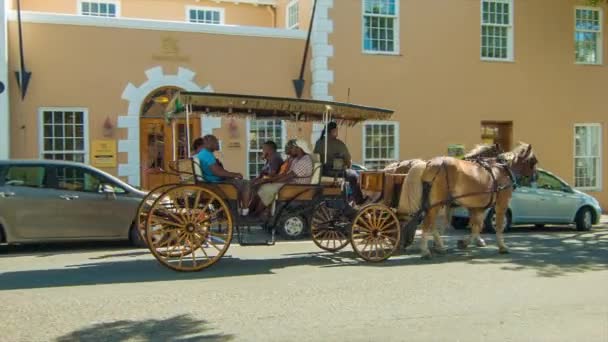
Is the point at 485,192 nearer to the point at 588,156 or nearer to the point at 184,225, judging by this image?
the point at 184,225

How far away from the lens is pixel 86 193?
11.2 meters

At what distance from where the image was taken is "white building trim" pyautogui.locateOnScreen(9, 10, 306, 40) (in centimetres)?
1467

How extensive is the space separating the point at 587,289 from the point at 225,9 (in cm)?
1510

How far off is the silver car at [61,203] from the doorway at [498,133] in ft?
37.2

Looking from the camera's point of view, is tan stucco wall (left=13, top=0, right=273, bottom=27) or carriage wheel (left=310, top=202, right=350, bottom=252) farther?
tan stucco wall (left=13, top=0, right=273, bottom=27)

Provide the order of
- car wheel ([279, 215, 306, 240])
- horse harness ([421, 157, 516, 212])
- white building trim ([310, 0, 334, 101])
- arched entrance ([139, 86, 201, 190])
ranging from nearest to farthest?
horse harness ([421, 157, 516, 212]) → car wheel ([279, 215, 306, 240]) → arched entrance ([139, 86, 201, 190]) → white building trim ([310, 0, 334, 101])

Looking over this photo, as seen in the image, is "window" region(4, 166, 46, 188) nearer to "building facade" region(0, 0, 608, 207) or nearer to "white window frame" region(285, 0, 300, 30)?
"building facade" region(0, 0, 608, 207)

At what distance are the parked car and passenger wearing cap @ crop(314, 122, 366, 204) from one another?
4.70 meters

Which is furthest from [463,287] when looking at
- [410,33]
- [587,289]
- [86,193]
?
[410,33]

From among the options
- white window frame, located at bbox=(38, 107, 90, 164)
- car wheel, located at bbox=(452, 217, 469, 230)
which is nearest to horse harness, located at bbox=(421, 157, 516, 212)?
car wheel, located at bbox=(452, 217, 469, 230)

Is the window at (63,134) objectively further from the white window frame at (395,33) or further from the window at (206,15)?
the white window frame at (395,33)

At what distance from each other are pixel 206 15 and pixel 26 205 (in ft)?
36.3

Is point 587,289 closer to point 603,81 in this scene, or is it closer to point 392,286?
point 392,286

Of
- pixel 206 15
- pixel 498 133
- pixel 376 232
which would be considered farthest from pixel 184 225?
pixel 498 133
